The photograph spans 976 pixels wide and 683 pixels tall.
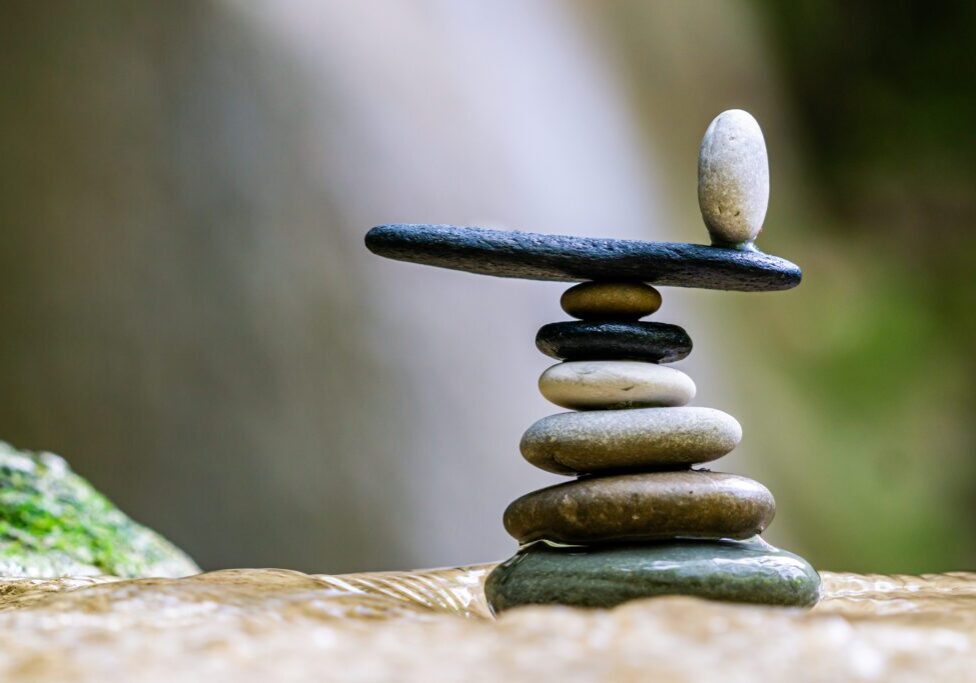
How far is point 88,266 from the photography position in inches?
136

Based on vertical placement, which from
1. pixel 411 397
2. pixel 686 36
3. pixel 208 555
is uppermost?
pixel 686 36

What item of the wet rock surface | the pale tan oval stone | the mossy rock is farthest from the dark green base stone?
the mossy rock

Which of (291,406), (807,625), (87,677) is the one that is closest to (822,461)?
(291,406)

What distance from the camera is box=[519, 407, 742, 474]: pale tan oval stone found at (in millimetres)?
1287

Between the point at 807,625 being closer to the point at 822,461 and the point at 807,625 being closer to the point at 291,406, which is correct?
the point at 291,406

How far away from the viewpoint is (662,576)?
3.82ft

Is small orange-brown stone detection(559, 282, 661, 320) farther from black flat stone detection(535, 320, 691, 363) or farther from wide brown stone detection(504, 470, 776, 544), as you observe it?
wide brown stone detection(504, 470, 776, 544)

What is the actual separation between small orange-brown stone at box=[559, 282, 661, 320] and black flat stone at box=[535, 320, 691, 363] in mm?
23

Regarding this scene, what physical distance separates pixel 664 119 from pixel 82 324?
8.02 ft

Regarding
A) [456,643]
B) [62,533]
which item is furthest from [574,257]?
[62,533]

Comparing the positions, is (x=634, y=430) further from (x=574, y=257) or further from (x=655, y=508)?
(x=574, y=257)

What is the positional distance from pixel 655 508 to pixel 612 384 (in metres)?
0.18

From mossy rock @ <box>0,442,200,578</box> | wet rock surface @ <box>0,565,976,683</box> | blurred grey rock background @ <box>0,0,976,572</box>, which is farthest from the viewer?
blurred grey rock background @ <box>0,0,976,572</box>

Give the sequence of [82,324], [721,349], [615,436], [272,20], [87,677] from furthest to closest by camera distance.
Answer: [721,349]
[272,20]
[82,324]
[615,436]
[87,677]
